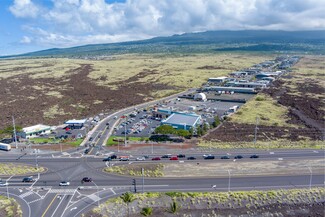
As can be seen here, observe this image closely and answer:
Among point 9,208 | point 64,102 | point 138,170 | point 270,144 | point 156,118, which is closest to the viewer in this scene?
point 9,208

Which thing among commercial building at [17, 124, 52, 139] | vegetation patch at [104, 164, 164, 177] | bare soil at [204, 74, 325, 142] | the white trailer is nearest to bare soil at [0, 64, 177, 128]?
commercial building at [17, 124, 52, 139]

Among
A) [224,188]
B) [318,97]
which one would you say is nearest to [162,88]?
[318,97]

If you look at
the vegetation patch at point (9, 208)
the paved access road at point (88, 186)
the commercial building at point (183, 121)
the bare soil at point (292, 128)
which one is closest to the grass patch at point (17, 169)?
the paved access road at point (88, 186)

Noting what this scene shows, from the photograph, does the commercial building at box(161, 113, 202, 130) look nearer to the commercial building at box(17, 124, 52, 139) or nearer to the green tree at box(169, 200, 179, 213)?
the commercial building at box(17, 124, 52, 139)

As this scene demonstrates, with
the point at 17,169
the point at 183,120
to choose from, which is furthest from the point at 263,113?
the point at 17,169

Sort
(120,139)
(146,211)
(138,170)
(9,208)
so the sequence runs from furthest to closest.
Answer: (120,139) < (138,170) < (9,208) < (146,211)

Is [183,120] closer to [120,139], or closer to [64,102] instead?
[120,139]

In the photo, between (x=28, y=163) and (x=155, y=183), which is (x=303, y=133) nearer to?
(x=155, y=183)
